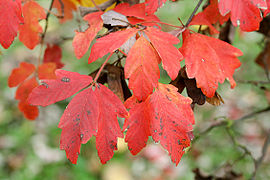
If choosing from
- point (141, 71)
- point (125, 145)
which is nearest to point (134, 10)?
point (141, 71)

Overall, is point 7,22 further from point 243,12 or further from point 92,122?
point 243,12

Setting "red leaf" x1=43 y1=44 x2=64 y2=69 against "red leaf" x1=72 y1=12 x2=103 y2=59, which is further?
"red leaf" x1=43 y1=44 x2=64 y2=69

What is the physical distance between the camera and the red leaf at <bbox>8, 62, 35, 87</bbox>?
33.3 inches

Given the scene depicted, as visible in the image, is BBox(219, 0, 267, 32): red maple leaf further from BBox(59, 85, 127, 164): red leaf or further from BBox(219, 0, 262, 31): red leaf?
BBox(59, 85, 127, 164): red leaf

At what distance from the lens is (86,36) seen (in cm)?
67

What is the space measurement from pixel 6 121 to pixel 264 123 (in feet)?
8.20

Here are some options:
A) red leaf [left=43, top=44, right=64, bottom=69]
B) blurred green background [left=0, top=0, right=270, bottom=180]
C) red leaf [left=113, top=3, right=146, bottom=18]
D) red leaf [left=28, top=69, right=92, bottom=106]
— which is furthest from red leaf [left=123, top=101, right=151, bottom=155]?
blurred green background [left=0, top=0, right=270, bottom=180]

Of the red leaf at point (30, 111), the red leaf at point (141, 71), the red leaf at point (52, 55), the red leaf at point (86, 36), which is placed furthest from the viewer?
the red leaf at point (52, 55)

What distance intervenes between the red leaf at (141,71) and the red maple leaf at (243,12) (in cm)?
17

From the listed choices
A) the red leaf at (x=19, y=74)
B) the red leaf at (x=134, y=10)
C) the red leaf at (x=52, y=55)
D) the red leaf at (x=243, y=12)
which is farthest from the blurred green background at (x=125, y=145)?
the red leaf at (x=243, y=12)

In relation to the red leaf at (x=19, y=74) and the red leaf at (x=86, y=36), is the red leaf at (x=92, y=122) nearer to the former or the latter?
the red leaf at (x=86, y=36)

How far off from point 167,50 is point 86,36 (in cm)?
22

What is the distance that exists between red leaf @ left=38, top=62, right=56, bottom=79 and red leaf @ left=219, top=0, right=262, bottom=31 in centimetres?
50

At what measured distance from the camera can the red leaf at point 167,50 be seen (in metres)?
0.55
